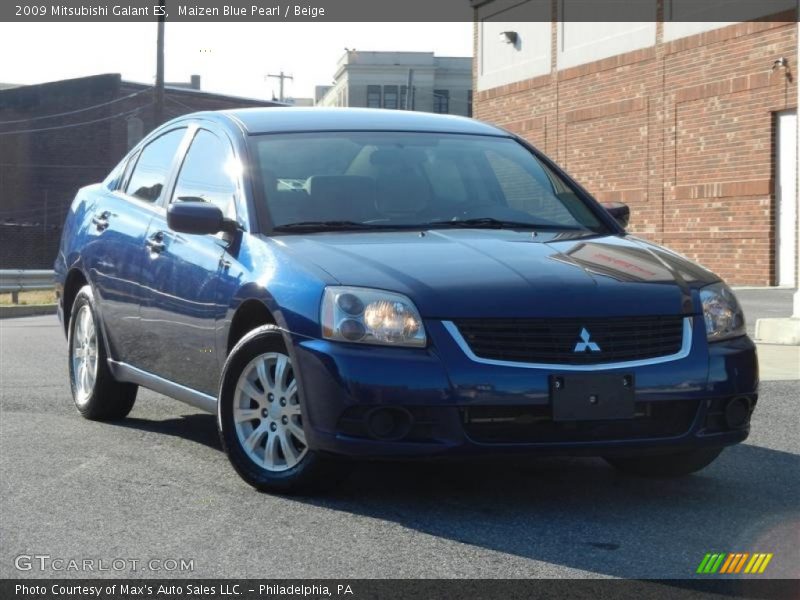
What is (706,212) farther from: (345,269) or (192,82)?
(192,82)

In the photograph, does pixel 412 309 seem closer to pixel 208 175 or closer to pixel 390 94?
pixel 208 175

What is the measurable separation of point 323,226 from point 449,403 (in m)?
1.30

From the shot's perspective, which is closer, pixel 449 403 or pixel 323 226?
pixel 449 403

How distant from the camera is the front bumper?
192 inches

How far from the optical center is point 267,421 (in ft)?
17.8

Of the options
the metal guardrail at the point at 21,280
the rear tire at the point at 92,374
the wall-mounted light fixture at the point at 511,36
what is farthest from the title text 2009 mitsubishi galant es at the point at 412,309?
the wall-mounted light fixture at the point at 511,36

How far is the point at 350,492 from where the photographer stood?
5457mm

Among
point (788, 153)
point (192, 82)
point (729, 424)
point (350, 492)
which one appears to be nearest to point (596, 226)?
point (729, 424)

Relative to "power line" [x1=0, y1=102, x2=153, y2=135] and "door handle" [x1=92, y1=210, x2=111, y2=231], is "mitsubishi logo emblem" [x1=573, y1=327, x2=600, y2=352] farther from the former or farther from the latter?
"power line" [x1=0, y1=102, x2=153, y2=135]

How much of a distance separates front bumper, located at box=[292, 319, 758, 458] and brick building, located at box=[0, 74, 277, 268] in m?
45.9

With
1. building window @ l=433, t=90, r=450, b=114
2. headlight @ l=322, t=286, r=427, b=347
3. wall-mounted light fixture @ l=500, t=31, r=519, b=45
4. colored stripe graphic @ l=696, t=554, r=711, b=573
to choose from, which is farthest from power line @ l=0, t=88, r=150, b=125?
colored stripe graphic @ l=696, t=554, r=711, b=573

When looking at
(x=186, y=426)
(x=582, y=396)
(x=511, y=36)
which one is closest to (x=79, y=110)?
(x=511, y=36)

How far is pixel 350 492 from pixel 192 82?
241ft

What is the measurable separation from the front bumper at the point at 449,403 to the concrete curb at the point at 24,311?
18.4m
